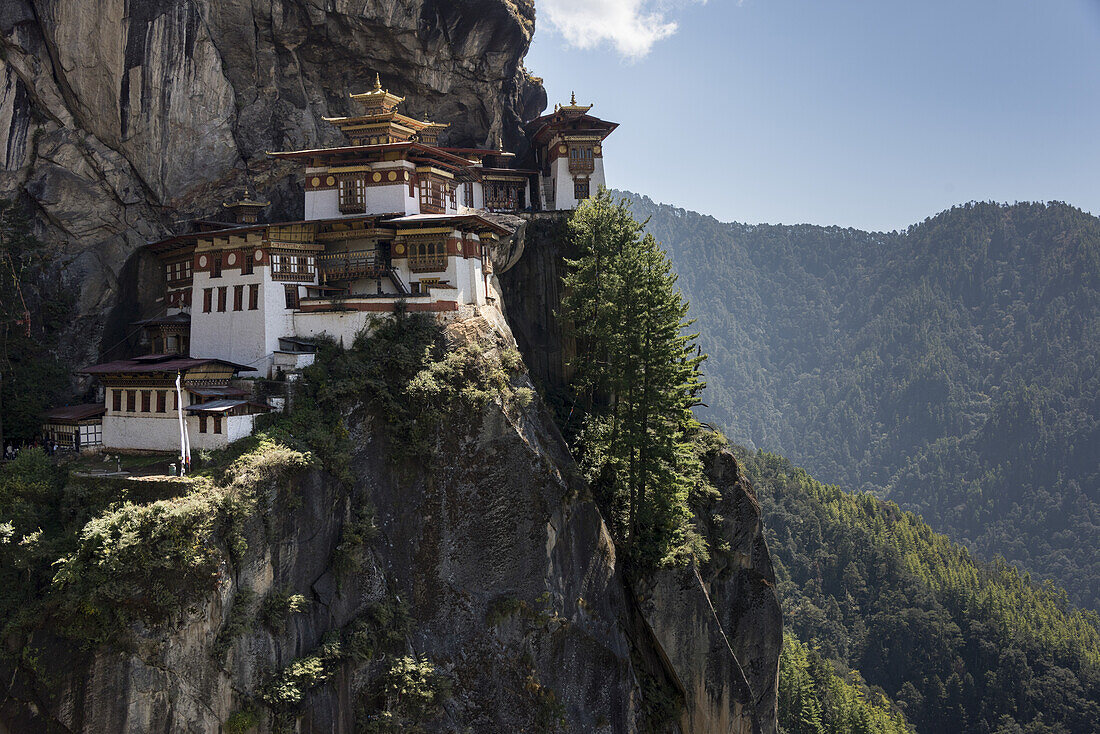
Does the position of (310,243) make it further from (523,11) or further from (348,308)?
(523,11)

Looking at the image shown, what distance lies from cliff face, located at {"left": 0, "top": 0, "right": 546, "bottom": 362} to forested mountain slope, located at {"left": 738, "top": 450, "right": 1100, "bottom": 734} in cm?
6963

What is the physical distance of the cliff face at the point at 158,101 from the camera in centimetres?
4144

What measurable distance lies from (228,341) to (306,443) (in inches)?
400

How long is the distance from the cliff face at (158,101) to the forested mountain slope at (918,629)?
2741 inches

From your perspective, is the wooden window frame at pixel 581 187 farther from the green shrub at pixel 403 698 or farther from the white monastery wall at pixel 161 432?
the green shrub at pixel 403 698

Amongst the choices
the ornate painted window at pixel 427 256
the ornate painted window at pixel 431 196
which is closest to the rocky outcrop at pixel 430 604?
the ornate painted window at pixel 427 256

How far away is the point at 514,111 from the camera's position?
6550 cm

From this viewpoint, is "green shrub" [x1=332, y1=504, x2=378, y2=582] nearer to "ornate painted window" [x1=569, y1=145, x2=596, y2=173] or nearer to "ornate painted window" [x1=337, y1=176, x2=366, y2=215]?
"ornate painted window" [x1=337, y1=176, x2=366, y2=215]

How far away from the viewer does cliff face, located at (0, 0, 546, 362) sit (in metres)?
41.4

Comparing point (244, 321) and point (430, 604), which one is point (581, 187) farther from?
point (430, 604)

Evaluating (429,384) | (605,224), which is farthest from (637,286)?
(429,384)

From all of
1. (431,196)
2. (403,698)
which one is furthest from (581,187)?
(403,698)

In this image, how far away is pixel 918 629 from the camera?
111 metres

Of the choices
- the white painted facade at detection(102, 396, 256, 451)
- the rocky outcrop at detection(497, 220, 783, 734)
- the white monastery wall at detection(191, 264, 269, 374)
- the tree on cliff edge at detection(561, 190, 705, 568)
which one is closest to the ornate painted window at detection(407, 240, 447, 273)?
the rocky outcrop at detection(497, 220, 783, 734)
